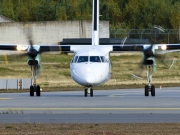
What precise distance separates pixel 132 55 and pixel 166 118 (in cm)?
5233

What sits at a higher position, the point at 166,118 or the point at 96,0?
the point at 96,0

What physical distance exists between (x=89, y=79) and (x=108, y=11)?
6754cm

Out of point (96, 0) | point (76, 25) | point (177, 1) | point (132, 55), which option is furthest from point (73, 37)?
point (96, 0)

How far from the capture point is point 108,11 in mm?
99562

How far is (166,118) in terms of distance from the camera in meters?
23.3

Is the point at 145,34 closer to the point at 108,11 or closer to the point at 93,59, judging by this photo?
the point at 108,11

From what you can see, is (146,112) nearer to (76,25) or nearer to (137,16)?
(76,25)

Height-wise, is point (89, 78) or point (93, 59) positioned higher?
point (93, 59)

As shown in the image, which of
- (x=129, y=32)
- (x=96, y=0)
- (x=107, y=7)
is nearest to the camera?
(x=96, y=0)

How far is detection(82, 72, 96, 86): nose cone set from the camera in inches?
1283

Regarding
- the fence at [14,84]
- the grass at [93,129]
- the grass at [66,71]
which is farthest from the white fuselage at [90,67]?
the grass at [66,71]

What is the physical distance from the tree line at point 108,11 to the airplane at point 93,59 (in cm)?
5767

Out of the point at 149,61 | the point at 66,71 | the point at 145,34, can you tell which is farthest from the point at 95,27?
the point at 145,34

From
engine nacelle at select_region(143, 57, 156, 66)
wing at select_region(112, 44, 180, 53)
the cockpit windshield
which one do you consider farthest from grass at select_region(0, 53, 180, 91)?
the cockpit windshield
